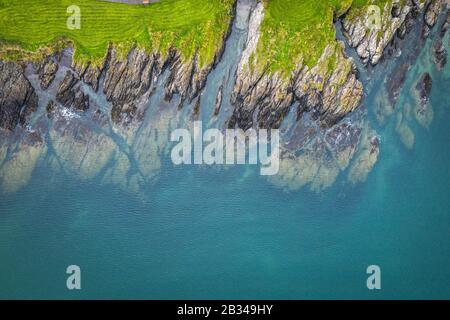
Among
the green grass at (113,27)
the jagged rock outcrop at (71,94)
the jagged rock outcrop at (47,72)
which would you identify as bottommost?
the jagged rock outcrop at (71,94)

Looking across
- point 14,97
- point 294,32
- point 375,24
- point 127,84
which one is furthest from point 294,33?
point 14,97

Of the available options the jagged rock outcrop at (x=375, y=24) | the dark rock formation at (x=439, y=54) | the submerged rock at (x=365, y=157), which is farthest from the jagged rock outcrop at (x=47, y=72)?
the dark rock formation at (x=439, y=54)

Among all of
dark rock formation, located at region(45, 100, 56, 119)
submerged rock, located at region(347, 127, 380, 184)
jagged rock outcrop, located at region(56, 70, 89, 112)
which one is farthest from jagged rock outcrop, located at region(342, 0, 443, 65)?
dark rock formation, located at region(45, 100, 56, 119)

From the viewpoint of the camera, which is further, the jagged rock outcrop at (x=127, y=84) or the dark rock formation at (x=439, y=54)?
the dark rock formation at (x=439, y=54)

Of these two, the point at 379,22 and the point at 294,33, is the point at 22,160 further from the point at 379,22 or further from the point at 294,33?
the point at 379,22

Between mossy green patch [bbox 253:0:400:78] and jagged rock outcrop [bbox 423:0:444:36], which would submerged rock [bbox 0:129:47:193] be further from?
jagged rock outcrop [bbox 423:0:444:36]

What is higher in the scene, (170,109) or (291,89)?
(291,89)

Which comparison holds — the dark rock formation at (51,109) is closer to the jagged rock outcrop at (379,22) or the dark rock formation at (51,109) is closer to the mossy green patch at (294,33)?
the mossy green patch at (294,33)
